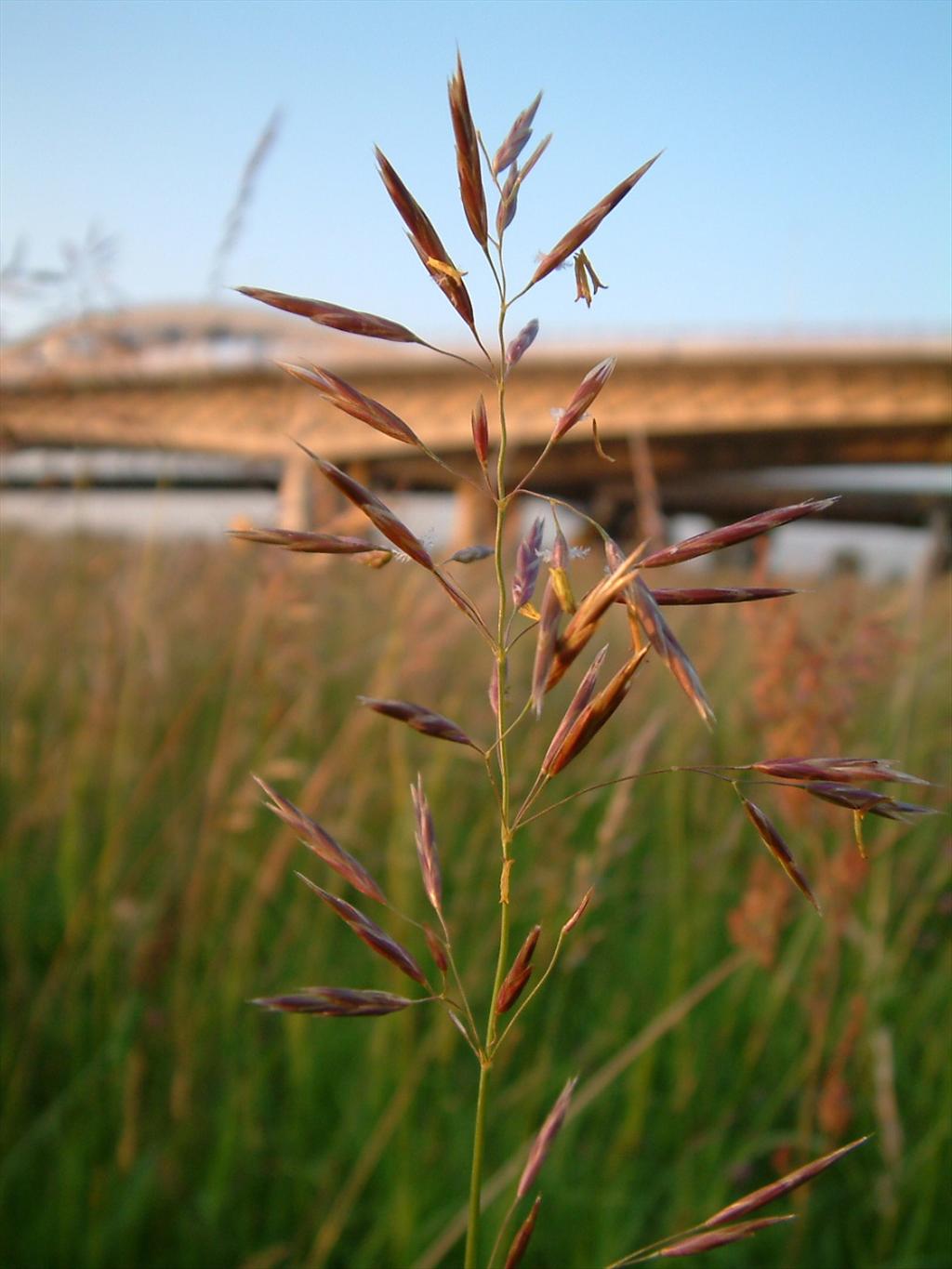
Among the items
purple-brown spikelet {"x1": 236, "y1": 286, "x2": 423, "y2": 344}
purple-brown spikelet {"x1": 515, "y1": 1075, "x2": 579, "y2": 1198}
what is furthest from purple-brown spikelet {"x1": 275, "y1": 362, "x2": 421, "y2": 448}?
purple-brown spikelet {"x1": 515, "y1": 1075, "x2": 579, "y2": 1198}

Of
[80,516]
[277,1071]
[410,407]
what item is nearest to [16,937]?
[277,1071]

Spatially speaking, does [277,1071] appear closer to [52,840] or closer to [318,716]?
[52,840]

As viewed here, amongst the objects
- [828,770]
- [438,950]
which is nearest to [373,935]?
[438,950]

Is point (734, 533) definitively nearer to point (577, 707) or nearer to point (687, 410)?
point (577, 707)

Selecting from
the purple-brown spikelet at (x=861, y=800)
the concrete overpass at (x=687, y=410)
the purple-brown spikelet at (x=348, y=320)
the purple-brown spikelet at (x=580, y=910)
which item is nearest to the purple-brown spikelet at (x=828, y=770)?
the purple-brown spikelet at (x=861, y=800)

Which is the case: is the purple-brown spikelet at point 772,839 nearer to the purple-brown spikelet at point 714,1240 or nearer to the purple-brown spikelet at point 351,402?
the purple-brown spikelet at point 714,1240

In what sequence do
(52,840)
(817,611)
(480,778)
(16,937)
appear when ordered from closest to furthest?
1. (16,937)
2. (52,840)
3. (480,778)
4. (817,611)

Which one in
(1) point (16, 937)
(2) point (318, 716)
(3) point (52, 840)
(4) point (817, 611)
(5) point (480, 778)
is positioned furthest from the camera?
(4) point (817, 611)
